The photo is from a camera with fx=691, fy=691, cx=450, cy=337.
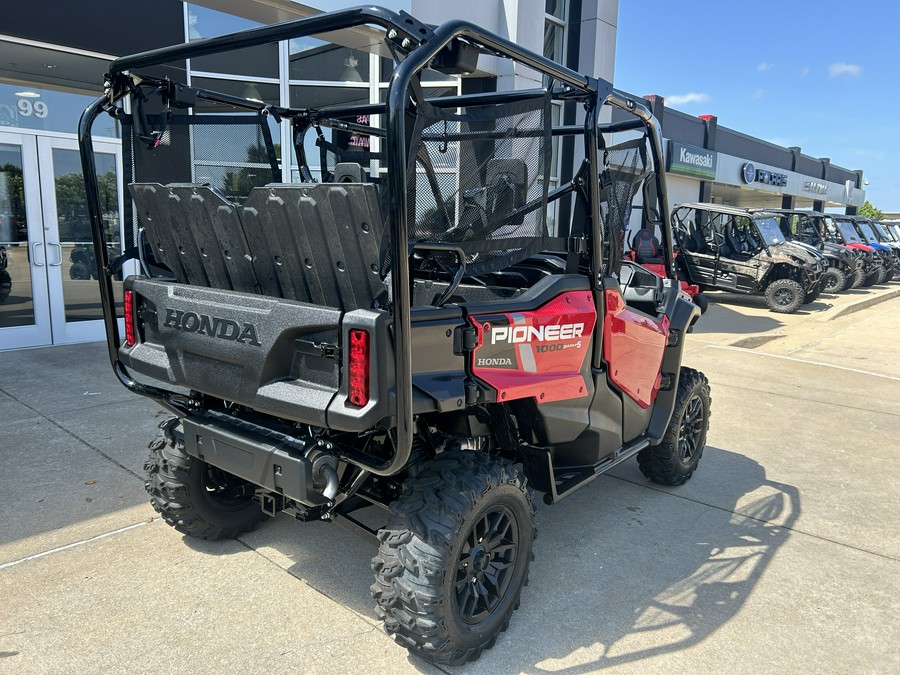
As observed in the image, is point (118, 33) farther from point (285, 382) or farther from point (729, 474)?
point (729, 474)

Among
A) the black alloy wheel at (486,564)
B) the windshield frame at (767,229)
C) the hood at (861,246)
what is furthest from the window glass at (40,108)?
the hood at (861,246)

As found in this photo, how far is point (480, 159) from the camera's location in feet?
8.50

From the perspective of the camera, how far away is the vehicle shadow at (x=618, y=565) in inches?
110

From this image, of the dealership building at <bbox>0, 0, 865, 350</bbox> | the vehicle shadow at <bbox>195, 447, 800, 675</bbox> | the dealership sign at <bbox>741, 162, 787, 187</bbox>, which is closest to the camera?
the vehicle shadow at <bbox>195, 447, 800, 675</bbox>

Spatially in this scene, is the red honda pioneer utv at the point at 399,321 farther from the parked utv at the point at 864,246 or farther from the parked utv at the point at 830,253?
the parked utv at the point at 864,246

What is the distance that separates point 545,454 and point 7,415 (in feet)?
14.3

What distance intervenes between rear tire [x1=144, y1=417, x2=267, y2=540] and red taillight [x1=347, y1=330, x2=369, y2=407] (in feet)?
4.09

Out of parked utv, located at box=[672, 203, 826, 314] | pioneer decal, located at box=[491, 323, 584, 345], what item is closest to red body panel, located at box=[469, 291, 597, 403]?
pioneer decal, located at box=[491, 323, 584, 345]

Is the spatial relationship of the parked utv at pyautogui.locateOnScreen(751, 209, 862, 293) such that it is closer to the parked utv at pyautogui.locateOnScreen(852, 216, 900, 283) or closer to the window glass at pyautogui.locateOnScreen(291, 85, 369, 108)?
the parked utv at pyautogui.locateOnScreen(852, 216, 900, 283)

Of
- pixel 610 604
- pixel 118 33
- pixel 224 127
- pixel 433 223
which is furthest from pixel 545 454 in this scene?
pixel 118 33

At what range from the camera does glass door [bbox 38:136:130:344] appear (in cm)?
779

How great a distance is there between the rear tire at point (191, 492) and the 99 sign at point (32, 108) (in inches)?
238

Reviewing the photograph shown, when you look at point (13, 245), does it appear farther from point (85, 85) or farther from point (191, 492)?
point (191, 492)

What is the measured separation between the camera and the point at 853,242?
750 inches
